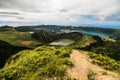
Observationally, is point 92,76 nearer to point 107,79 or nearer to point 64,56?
point 107,79

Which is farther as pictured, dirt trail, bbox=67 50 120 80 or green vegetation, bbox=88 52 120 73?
green vegetation, bbox=88 52 120 73

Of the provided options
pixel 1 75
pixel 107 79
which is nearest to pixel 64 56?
pixel 107 79

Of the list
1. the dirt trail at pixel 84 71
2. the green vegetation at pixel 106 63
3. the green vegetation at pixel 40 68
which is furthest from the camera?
the green vegetation at pixel 106 63

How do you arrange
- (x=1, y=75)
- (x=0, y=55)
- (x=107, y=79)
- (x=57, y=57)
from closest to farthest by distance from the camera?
(x=107, y=79) < (x=1, y=75) < (x=57, y=57) < (x=0, y=55)

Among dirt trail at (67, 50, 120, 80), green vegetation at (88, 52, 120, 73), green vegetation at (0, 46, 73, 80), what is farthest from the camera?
green vegetation at (88, 52, 120, 73)

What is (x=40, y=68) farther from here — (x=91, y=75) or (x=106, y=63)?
(x=106, y=63)

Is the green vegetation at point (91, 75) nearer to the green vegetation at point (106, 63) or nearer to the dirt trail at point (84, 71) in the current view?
the dirt trail at point (84, 71)

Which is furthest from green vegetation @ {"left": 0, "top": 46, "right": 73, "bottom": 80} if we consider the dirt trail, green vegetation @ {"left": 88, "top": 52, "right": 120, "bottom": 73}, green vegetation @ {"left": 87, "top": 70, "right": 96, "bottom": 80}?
green vegetation @ {"left": 88, "top": 52, "right": 120, "bottom": 73}

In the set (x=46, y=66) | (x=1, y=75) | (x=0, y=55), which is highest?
(x=46, y=66)

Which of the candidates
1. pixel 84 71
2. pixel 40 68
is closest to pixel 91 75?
pixel 84 71

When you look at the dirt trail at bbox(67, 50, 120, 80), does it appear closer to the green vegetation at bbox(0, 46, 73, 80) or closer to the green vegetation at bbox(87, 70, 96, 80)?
the green vegetation at bbox(87, 70, 96, 80)

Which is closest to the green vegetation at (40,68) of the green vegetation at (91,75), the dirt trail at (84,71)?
the dirt trail at (84,71)
